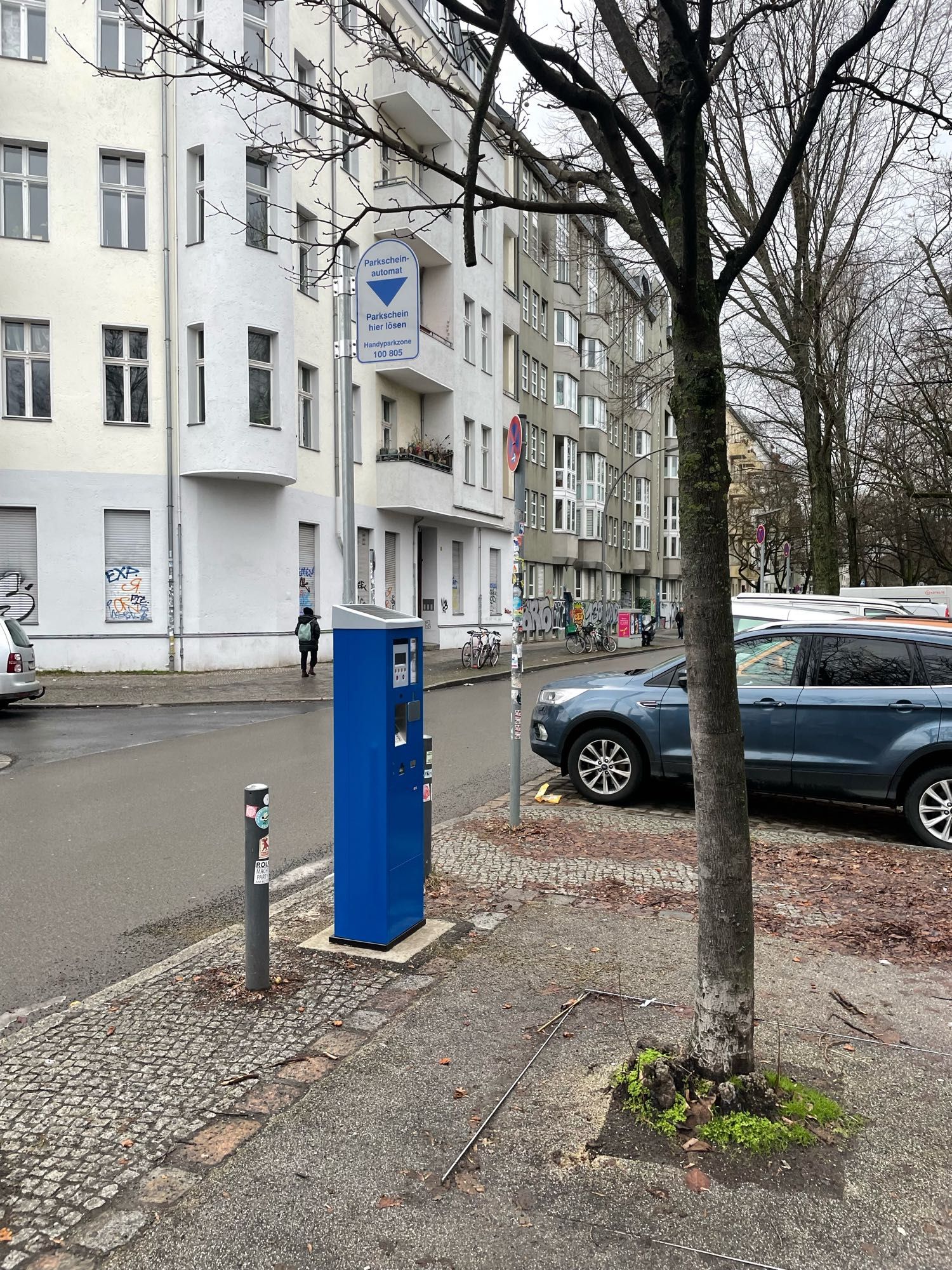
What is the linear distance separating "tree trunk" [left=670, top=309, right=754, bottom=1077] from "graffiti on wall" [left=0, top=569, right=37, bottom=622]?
19997 mm

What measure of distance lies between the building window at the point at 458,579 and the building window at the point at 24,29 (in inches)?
690

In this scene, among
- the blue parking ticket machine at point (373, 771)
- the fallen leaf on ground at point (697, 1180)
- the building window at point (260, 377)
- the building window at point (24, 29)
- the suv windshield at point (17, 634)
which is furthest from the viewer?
the building window at point (260, 377)

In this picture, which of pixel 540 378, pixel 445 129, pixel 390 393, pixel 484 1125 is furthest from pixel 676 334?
pixel 540 378

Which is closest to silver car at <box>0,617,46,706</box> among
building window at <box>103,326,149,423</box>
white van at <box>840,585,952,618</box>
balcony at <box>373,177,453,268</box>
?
building window at <box>103,326,149,423</box>

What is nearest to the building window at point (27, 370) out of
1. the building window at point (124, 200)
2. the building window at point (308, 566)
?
the building window at point (124, 200)

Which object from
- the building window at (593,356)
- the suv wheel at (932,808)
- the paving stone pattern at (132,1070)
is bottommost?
the paving stone pattern at (132,1070)

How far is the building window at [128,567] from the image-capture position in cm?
2097

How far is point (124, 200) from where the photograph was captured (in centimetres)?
2139

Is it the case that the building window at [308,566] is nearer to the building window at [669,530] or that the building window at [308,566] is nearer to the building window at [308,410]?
the building window at [308,410]

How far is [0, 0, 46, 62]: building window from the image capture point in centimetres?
2068

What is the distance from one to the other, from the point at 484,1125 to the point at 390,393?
26.9 metres

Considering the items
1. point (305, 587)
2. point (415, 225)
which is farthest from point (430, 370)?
point (305, 587)

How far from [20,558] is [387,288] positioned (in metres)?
17.7

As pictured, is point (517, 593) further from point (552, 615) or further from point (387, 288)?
point (552, 615)
